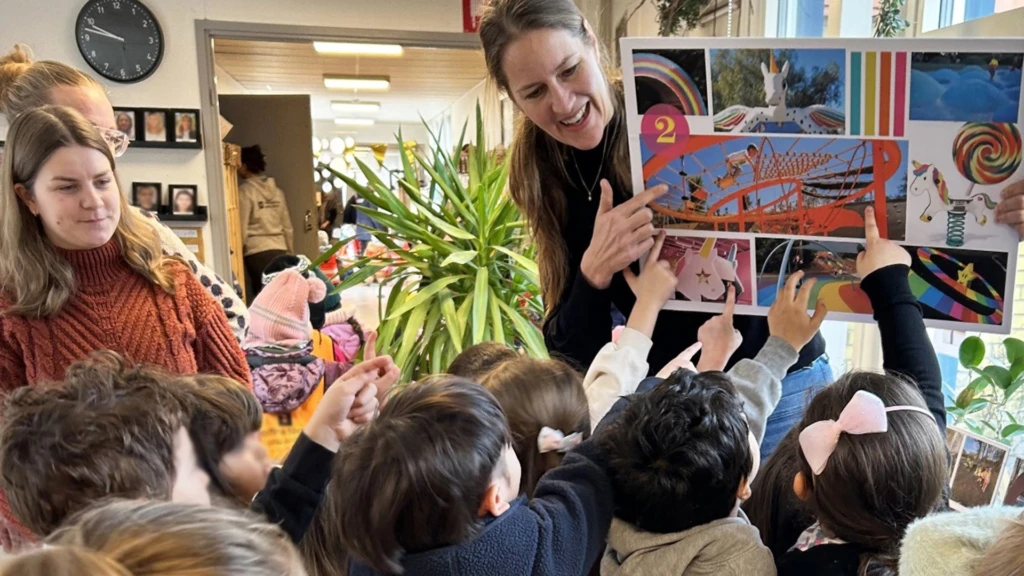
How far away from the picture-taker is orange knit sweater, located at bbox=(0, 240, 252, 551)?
1.10 m

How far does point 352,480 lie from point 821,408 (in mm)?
621

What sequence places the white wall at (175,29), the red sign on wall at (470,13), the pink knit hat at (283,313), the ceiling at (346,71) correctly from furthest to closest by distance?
the ceiling at (346,71) → the red sign on wall at (470,13) → the white wall at (175,29) → the pink knit hat at (283,313)

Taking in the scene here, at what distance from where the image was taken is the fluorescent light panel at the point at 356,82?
22.1 feet

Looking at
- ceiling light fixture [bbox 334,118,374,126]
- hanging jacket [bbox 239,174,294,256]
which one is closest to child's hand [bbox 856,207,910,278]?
hanging jacket [bbox 239,174,294,256]

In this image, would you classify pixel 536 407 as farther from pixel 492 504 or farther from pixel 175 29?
pixel 175 29

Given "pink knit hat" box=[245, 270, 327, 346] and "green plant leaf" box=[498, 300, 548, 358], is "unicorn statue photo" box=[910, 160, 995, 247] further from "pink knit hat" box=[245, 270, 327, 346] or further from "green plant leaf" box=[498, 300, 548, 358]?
"pink knit hat" box=[245, 270, 327, 346]

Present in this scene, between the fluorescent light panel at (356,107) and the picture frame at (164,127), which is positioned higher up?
the fluorescent light panel at (356,107)

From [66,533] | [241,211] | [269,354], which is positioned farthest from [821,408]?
[241,211]

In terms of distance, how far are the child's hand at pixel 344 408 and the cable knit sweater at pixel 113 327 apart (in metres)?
0.44

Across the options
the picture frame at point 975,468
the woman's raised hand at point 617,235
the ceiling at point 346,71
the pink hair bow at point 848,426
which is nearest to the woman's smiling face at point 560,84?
the woman's raised hand at point 617,235

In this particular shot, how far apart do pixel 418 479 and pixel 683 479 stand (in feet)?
1.01

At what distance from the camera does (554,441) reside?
910 mm

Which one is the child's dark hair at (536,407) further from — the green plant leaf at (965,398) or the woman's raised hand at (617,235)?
the green plant leaf at (965,398)

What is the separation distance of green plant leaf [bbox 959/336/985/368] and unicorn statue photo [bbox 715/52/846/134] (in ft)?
2.34
